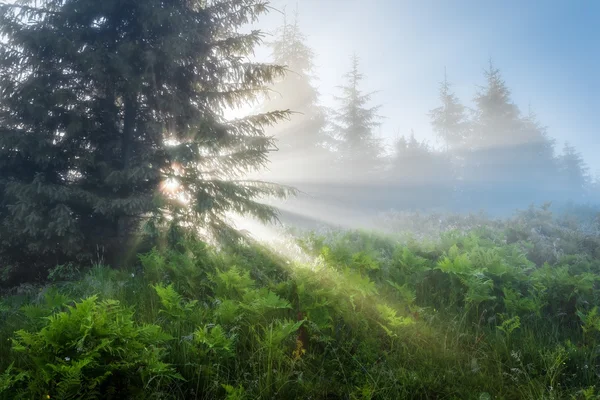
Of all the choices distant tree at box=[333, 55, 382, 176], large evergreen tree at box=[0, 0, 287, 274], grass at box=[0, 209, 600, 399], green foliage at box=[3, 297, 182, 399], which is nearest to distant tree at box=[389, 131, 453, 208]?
distant tree at box=[333, 55, 382, 176]

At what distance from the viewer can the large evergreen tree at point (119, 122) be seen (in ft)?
22.2

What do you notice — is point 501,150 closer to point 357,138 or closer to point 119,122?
point 357,138

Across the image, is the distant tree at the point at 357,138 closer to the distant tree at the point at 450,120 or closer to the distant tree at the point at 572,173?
the distant tree at the point at 450,120

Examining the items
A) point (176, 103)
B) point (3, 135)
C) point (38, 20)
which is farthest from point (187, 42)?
point (3, 135)

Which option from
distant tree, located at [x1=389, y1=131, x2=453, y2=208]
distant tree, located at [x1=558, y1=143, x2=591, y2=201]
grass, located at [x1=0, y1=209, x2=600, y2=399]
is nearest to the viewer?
grass, located at [x1=0, y1=209, x2=600, y2=399]

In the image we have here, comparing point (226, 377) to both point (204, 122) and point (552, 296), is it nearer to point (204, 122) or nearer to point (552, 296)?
point (552, 296)

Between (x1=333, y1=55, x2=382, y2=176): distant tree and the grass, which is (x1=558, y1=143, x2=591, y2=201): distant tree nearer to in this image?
(x1=333, y1=55, x2=382, y2=176): distant tree

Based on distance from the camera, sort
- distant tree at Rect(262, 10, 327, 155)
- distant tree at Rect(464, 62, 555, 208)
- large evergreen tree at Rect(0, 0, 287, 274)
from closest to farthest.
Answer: large evergreen tree at Rect(0, 0, 287, 274) → distant tree at Rect(262, 10, 327, 155) → distant tree at Rect(464, 62, 555, 208)

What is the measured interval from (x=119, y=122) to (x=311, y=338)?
7.27 meters

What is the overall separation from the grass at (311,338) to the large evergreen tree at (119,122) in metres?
1.85

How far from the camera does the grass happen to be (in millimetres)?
2268

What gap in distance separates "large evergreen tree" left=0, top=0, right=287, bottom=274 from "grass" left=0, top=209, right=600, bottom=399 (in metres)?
1.85

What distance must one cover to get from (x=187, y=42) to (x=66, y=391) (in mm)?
7020

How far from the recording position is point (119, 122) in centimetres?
815
